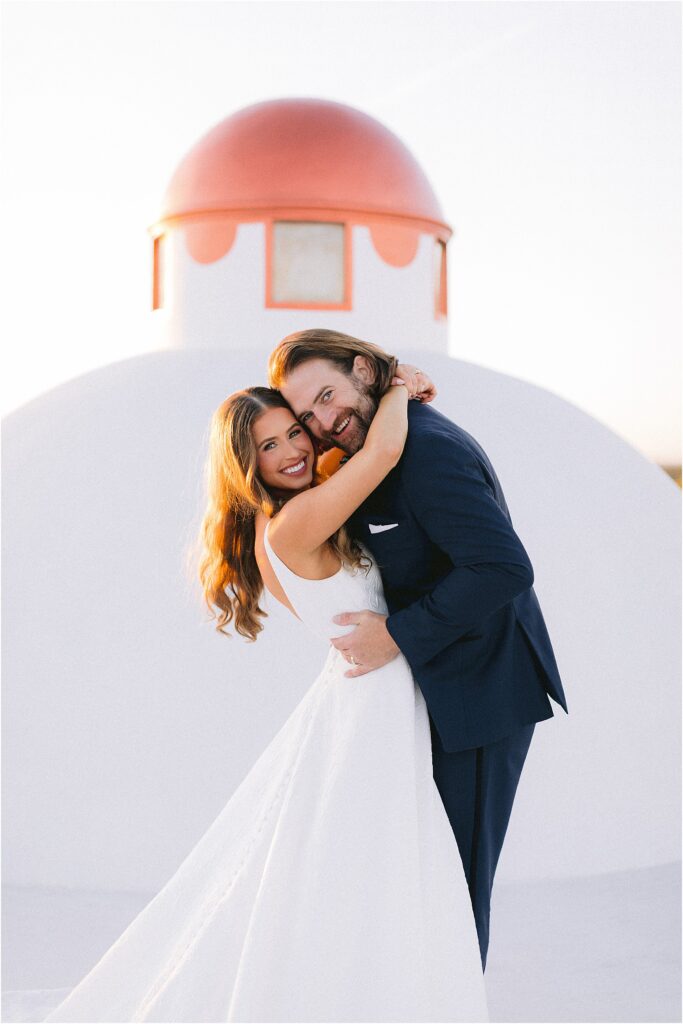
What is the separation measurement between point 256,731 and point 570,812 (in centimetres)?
182

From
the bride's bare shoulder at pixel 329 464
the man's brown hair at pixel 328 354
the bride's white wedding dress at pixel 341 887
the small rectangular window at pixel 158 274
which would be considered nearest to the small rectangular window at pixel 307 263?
the small rectangular window at pixel 158 274

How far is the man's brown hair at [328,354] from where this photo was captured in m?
2.98

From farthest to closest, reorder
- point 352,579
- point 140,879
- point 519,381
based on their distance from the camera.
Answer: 1. point 519,381
2. point 140,879
3. point 352,579

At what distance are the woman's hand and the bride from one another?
0.6 inches

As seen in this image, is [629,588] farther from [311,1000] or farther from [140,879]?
[311,1000]

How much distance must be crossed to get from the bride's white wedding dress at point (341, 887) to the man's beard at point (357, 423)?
1.10ft

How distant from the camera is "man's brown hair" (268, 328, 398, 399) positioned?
9.77 feet

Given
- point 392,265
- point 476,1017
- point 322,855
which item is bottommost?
point 476,1017

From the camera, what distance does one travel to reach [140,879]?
238 inches

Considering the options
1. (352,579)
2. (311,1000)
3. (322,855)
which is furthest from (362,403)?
(311,1000)

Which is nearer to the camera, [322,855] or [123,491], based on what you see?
[322,855]

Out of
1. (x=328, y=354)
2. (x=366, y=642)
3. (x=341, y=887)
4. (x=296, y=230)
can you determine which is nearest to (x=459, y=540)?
(x=366, y=642)

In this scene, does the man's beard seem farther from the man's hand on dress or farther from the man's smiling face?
the man's hand on dress

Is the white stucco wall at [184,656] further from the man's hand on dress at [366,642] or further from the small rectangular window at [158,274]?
the man's hand on dress at [366,642]
